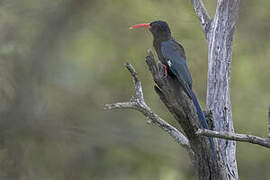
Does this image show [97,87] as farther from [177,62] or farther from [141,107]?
[141,107]

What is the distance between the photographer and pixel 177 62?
4.80 metres

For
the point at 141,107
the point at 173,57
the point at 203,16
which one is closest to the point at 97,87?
the point at 203,16

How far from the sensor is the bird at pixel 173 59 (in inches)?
179

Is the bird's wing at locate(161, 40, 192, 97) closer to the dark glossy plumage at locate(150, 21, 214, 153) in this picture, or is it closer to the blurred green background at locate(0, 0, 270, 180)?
the dark glossy plumage at locate(150, 21, 214, 153)

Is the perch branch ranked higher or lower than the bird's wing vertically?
lower

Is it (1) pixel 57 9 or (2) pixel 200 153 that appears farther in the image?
(1) pixel 57 9

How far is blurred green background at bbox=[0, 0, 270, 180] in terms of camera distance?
5688 millimetres

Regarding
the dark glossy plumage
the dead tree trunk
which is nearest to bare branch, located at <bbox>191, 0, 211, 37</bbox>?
the dead tree trunk

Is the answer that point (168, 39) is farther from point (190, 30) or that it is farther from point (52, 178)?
point (190, 30)

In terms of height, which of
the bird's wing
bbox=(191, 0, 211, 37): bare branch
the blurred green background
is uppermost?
bbox=(191, 0, 211, 37): bare branch

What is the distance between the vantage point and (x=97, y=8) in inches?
302

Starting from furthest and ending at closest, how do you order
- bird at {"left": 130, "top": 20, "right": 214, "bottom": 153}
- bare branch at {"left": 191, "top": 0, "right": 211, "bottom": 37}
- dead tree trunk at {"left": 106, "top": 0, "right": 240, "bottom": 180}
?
bare branch at {"left": 191, "top": 0, "right": 211, "bottom": 37}, bird at {"left": 130, "top": 20, "right": 214, "bottom": 153}, dead tree trunk at {"left": 106, "top": 0, "right": 240, "bottom": 180}

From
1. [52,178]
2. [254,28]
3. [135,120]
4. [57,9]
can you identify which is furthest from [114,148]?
[254,28]

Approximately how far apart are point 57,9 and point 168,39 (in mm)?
1437
